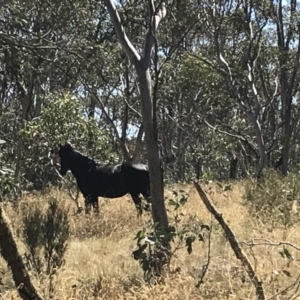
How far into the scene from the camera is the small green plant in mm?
6793

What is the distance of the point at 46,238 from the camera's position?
685 cm

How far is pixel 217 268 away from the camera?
6.34 meters

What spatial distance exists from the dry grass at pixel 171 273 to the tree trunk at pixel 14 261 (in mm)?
835

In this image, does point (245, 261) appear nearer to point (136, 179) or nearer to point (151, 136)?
point (151, 136)

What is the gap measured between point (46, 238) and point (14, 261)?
106 inches

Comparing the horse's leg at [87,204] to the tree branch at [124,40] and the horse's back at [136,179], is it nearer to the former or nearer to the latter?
the horse's back at [136,179]

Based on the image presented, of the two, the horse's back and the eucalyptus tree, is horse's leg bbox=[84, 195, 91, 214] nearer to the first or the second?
the horse's back

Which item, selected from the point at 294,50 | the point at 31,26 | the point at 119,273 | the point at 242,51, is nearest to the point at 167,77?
the point at 242,51

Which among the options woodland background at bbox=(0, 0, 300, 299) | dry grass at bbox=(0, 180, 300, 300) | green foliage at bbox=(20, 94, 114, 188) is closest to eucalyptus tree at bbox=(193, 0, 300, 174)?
woodland background at bbox=(0, 0, 300, 299)

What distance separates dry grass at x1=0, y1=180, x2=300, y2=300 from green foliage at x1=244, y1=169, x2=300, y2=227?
0.32 meters

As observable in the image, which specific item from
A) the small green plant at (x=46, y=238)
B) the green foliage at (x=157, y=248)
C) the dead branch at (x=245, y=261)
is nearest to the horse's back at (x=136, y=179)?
the small green plant at (x=46, y=238)

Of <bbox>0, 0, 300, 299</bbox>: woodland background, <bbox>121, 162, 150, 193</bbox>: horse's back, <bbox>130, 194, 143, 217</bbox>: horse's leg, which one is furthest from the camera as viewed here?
<bbox>121, 162, 150, 193</bbox>: horse's back

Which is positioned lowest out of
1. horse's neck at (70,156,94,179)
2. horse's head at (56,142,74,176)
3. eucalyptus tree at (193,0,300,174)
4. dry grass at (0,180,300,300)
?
dry grass at (0,180,300,300)

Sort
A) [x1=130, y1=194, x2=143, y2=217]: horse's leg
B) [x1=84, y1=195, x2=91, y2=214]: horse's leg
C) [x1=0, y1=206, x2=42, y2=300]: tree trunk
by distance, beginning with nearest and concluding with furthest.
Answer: [x1=0, y1=206, x2=42, y2=300]: tree trunk, [x1=130, y1=194, x2=143, y2=217]: horse's leg, [x1=84, y1=195, x2=91, y2=214]: horse's leg
